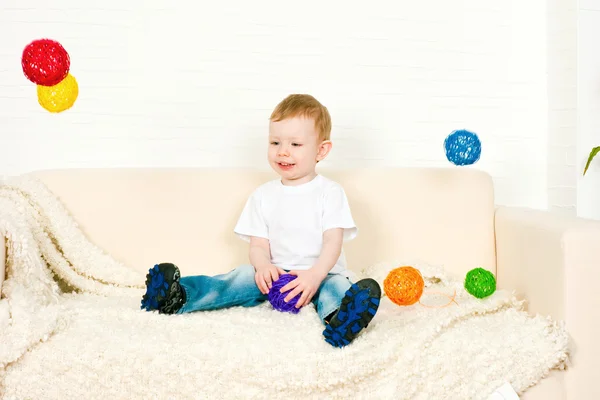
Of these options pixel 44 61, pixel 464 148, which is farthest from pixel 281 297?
pixel 44 61

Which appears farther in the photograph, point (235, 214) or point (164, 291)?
point (235, 214)

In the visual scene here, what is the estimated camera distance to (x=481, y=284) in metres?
1.80

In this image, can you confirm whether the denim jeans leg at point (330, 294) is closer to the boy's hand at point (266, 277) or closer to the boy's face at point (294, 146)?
the boy's hand at point (266, 277)

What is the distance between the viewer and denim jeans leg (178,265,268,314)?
1756 millimetres

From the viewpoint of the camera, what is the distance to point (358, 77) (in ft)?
8.46

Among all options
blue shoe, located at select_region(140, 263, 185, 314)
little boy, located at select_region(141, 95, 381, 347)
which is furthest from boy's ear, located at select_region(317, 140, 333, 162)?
blue shoe, located at select_region(140, 263, 185, 314)

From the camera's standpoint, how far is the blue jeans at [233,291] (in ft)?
5.63

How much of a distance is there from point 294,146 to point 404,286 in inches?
19.1

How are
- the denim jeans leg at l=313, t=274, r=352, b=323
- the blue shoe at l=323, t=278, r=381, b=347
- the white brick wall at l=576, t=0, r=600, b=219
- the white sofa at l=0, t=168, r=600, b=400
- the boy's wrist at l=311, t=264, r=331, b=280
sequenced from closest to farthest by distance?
the blue shoe at l=323, t=278, r=381, b=347
the denim jeans leg at l=313, t=274, r=352, b=323
the boy's wrist at l=311, t=264, r=331, b=280
the white sofa at l=0, t=168, r=600, b=400
the white brick wall at l=576, t=0, r=600, b=219

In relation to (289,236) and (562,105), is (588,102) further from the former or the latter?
(289,236)

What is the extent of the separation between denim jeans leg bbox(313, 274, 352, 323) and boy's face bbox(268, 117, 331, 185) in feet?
1.02

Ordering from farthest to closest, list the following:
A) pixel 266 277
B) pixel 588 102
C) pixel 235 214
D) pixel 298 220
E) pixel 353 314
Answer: pixel 588 102 < pixel 235 214 < pixel 298 220 < pixel 266 277 < pixel 353 314

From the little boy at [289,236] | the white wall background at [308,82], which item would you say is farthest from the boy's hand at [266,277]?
the white wall background at [308,82]

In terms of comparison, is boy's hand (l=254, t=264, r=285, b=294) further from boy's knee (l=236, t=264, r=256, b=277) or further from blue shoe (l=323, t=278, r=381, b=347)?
blue shoe (l=323, t=278, r=381, b=347)
